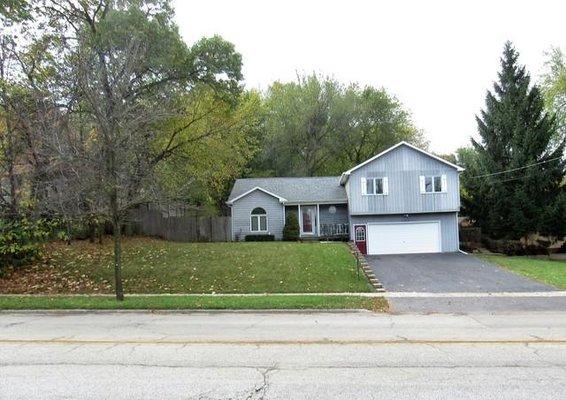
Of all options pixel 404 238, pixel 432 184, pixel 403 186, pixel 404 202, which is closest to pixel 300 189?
pixel 403 186

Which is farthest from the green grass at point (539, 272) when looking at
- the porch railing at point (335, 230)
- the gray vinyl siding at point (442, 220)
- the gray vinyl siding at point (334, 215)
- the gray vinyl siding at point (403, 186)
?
the gray vinyl siding at point (334, 215)

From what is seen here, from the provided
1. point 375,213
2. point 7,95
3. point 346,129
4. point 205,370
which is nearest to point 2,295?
point 7,95

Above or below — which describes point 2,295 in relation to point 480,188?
below

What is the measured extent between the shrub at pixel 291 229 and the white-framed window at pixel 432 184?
851cm

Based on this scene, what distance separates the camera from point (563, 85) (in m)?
38.6

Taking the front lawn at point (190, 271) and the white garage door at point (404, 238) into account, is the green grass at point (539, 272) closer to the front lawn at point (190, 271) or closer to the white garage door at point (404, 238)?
the white garage door at point (404, 238)

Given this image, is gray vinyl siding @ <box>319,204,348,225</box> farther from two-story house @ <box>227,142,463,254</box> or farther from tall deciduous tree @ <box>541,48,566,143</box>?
tall deciduous tree @ <box>541,48,566,143</box>

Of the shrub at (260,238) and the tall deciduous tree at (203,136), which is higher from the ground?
the tall deciduous tree at (203,136)

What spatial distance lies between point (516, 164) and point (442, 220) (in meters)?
6.81

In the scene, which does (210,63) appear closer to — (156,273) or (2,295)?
(156,273)

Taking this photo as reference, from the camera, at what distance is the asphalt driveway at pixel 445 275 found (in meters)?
18.9

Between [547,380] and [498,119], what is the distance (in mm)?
32841

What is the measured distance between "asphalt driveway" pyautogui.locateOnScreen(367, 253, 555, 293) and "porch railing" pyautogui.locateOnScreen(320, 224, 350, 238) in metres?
4.36

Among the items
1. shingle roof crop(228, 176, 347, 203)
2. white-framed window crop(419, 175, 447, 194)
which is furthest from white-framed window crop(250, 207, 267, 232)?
white-framed window crop(419, 175, 447, 194)
